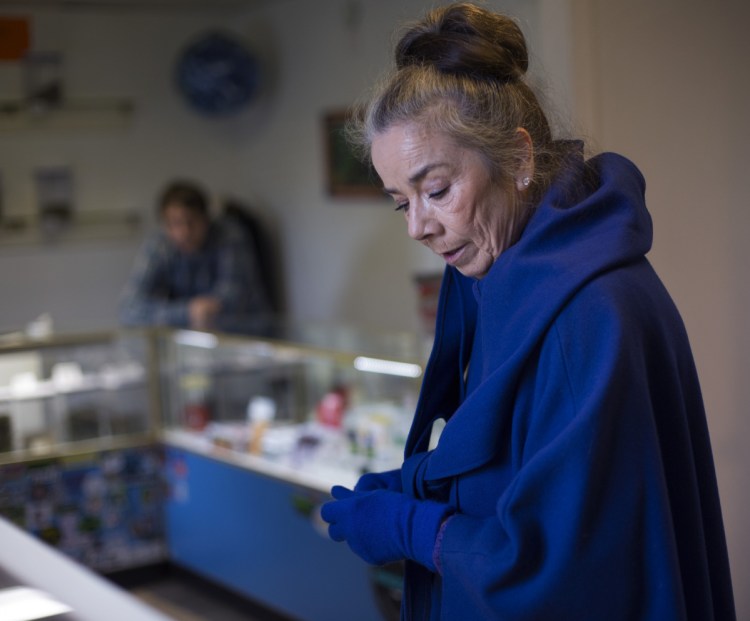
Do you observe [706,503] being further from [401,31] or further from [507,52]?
[401,31]

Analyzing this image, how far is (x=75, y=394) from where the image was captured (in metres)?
4.35

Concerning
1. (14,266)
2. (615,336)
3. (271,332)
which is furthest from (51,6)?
(615,336)

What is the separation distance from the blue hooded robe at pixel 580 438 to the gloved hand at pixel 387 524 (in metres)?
0.04

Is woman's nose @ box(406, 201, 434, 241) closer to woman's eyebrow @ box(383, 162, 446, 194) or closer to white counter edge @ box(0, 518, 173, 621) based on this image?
woman's eyebrow @ box(383, 162, 446, 194)

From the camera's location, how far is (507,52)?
1.45 m

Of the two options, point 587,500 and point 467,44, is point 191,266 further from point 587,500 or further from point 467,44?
point 587,500

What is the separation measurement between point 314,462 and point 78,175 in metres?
3.59

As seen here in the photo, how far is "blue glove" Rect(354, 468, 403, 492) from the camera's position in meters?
1.65

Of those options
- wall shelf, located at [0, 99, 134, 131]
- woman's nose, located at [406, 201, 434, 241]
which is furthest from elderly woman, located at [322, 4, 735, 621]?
wall shelf, located at [0, 99, 134, 131]

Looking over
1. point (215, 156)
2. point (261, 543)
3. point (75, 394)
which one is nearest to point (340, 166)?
point (215, 156)

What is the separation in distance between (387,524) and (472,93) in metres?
0.58

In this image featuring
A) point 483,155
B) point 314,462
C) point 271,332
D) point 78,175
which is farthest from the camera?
point 78,175

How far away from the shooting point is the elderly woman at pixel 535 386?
4.21 ft

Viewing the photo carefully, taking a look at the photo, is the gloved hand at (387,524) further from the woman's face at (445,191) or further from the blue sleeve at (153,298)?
the blue sleeve at (153,298)
